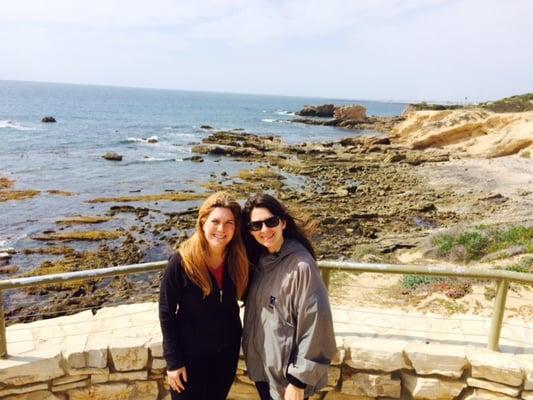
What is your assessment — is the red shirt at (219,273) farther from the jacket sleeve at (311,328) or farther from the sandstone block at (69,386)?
the sandstone block at (69,386)

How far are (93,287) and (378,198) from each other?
1489cm

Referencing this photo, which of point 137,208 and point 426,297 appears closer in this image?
point 426,297

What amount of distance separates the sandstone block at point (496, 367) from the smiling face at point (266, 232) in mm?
2107

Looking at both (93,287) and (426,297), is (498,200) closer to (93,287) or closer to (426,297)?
(426,297)

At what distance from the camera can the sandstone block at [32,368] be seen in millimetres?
3467

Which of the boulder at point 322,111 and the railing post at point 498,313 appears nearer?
the railing post at point 498,313

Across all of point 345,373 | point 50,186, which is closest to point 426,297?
point 345,373

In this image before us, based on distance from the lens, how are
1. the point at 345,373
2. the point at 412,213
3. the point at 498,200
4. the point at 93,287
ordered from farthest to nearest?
1. the point at 498,200
2. the point at 412,213
3. the point at 93,287
4. the point at 345,373

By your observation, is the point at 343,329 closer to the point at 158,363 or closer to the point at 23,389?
the point at 158,363

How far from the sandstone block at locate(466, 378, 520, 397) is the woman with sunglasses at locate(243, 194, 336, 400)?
1.69 m

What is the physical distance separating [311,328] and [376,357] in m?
1.46

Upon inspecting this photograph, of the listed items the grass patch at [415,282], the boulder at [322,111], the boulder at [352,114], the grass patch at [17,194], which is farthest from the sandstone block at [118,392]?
the boulder at [322,111]

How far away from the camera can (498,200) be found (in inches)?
816

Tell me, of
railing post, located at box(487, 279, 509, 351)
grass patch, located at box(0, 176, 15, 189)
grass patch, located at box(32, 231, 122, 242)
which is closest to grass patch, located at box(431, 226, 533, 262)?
railing post, located at box(487, 279, 509, 351)
